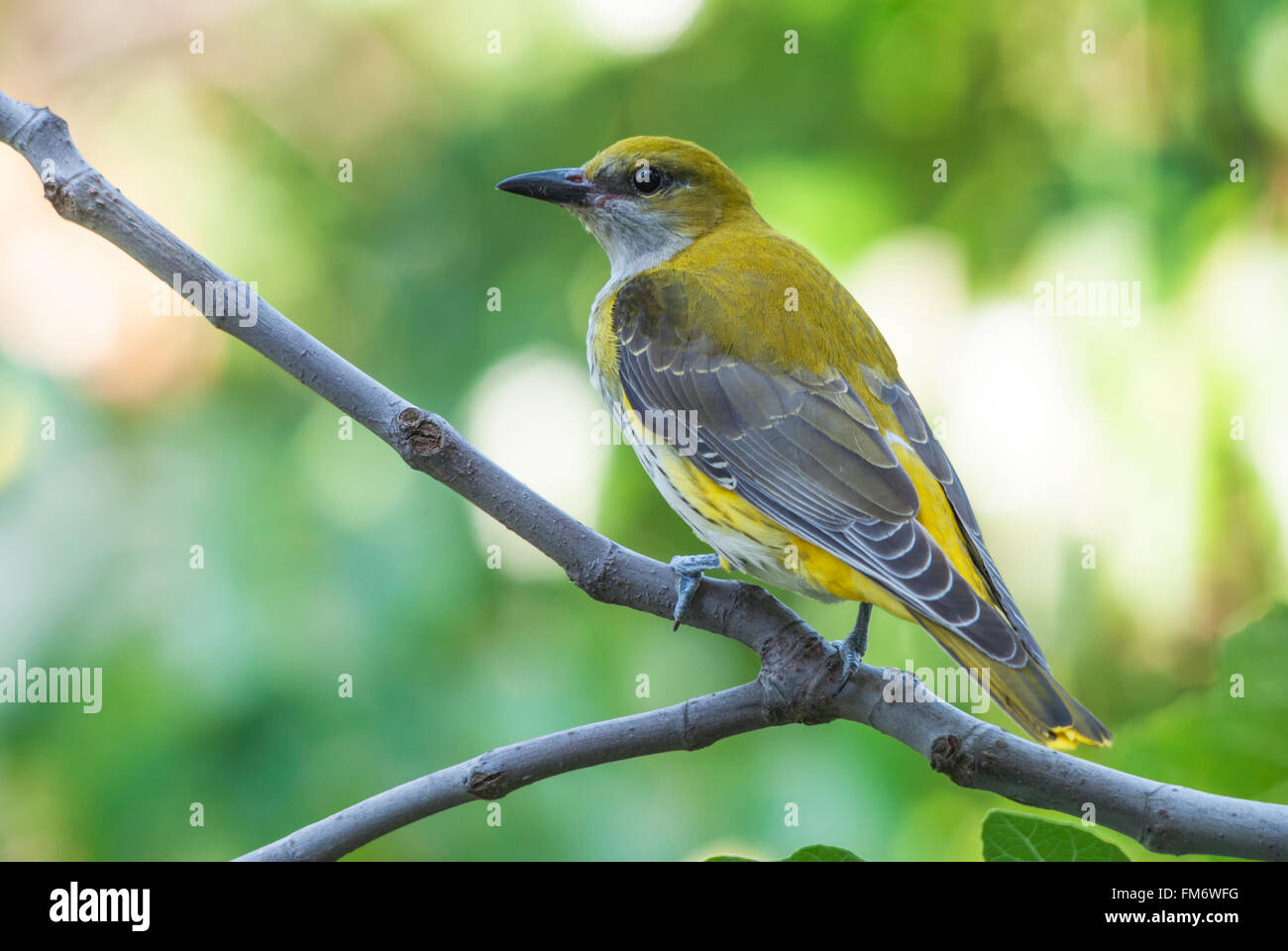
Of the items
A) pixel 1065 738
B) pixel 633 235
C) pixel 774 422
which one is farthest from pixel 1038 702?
pixel 633 235

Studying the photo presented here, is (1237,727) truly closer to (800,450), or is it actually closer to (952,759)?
(952,759)

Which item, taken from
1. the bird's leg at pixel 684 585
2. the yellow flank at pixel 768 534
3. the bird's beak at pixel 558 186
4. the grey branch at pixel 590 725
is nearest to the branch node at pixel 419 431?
the grey branch at pixel 590 725

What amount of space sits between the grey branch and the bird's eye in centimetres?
127

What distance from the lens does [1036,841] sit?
112 cm

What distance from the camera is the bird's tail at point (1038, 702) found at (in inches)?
61.8

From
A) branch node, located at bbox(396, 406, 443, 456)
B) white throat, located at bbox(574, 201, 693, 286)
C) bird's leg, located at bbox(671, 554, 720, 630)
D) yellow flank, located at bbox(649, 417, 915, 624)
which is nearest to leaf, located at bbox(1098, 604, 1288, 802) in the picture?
yellow flank, located at bbox(649, 417, 915, 624)

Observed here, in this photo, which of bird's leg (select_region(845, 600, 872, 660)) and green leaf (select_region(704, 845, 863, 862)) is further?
bird's leg (select_region(845, 600, 872, 660))

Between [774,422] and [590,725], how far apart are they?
2.97ft

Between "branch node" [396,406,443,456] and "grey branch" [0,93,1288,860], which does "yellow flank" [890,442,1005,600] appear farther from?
"branch node" [396,406,443,456]

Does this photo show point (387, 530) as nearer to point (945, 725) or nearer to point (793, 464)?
point (793, 464)

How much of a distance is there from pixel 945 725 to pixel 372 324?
2.27 metres

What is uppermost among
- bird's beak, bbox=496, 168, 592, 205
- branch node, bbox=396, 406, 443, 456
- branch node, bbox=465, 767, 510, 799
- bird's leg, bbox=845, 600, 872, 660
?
bird's beak, bbox=496, 168, 592, 205

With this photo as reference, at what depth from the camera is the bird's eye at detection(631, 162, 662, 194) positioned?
2.64 meters

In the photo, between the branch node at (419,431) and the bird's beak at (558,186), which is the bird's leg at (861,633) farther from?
the bird's beak at (558,186)
